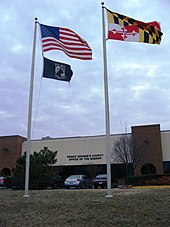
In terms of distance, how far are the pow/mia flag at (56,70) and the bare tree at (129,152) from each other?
22833 mm

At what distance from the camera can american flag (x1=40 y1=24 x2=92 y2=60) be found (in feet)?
45.4

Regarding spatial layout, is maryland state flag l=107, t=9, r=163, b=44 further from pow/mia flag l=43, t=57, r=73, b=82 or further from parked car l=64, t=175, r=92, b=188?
parked car l=64, t=175, r=92, b=188

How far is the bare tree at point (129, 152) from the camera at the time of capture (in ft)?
116

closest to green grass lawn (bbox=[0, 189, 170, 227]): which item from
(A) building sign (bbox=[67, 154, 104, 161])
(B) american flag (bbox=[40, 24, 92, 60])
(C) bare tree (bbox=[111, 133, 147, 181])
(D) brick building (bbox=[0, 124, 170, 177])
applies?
(B) american flag (bbox=[40, 24, 92, 60])

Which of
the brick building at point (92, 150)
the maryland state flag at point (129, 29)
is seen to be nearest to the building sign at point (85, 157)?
the brick building at point (92, 150)

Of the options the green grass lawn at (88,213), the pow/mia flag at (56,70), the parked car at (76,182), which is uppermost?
the pow/mia flag at (56,70)

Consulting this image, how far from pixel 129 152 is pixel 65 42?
23710 millimetres

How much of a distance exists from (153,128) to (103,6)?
83.3ft

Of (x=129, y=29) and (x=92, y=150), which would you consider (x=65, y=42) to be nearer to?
(x=129, y=29)

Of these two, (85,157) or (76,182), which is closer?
(76,182)

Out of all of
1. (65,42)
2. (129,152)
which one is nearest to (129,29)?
(65,42)

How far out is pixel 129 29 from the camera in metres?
13.5

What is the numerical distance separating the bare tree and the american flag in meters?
22.9

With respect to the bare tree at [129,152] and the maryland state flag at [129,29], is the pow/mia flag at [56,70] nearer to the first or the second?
the maryland state flag at [129,29]
